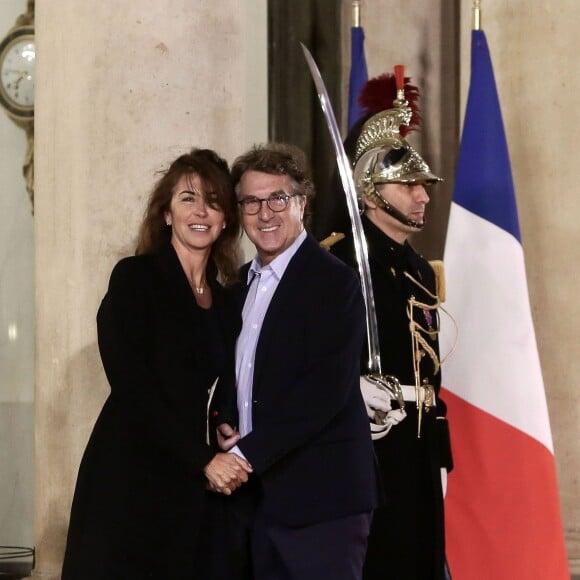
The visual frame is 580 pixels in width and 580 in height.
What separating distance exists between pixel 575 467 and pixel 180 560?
231cm

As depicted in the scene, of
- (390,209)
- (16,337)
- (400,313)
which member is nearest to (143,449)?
(400,313)

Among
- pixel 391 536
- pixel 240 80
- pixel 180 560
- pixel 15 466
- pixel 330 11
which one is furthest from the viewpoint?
pixel 330 11

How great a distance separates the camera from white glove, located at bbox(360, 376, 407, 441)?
3.58 metres

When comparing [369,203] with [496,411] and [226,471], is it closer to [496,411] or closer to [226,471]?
[496,411]

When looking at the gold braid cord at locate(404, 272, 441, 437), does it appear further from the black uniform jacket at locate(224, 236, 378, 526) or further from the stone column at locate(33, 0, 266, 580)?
the stone column at locate(33, 0, 266, 580)

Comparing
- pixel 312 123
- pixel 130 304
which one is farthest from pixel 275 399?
pixel 312 123

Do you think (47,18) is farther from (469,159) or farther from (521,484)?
(521,484)

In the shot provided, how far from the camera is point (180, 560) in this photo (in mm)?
2959

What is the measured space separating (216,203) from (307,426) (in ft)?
2.10

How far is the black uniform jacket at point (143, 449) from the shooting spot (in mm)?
2910

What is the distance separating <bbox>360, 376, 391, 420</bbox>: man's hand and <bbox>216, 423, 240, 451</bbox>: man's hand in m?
0.64

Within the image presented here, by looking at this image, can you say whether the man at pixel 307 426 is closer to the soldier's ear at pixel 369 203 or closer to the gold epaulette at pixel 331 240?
the gold epaulette at pixel 331 240

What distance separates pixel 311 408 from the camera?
295 centimetres

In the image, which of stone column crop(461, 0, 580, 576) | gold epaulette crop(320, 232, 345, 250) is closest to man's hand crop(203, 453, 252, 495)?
gold epaulette crop(320, 232, 345, 250)
